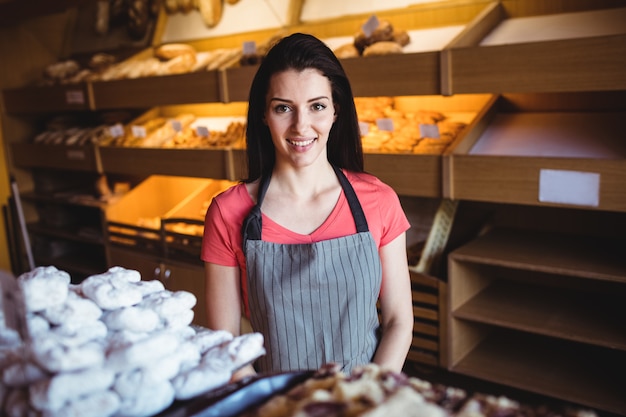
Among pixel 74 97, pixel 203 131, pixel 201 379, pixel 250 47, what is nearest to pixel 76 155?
pixel 74 97

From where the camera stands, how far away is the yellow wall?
185 inches

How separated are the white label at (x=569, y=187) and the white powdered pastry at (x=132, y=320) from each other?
1843mm

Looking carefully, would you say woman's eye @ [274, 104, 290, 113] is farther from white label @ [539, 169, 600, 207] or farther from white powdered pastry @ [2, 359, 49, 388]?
white label @ [539, 169, 600, 207]

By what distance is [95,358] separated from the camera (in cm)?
76

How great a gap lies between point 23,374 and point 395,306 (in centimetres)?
100

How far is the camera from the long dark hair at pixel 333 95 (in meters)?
1.50

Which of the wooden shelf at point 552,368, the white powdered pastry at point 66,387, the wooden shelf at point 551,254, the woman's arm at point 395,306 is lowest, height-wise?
the wooden shelf at point 552,368

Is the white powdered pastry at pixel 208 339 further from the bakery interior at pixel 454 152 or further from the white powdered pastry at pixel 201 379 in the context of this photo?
the bakery interior at pixel 454 152

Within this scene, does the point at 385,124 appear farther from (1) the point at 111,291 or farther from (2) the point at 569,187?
(1) the point at 111,291

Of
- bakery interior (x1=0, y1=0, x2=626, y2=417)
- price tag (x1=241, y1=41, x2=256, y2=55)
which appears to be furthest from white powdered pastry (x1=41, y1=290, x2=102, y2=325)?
price tag (x1=241, y1=41, x2=256, y2=55)

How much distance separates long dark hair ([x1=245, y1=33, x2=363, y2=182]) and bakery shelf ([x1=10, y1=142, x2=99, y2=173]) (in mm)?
2706

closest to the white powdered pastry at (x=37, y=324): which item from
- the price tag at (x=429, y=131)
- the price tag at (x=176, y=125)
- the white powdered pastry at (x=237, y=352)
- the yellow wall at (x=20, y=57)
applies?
the white powdered pastry at (x=237, y=352)

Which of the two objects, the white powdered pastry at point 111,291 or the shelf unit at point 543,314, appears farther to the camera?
the shelf unit at point 543,314

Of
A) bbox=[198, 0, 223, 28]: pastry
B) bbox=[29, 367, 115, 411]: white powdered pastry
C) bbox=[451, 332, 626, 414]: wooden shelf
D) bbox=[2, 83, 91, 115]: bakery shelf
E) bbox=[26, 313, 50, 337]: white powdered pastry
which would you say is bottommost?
bbox=[451, 332, 626, 414]: wooden shelf
